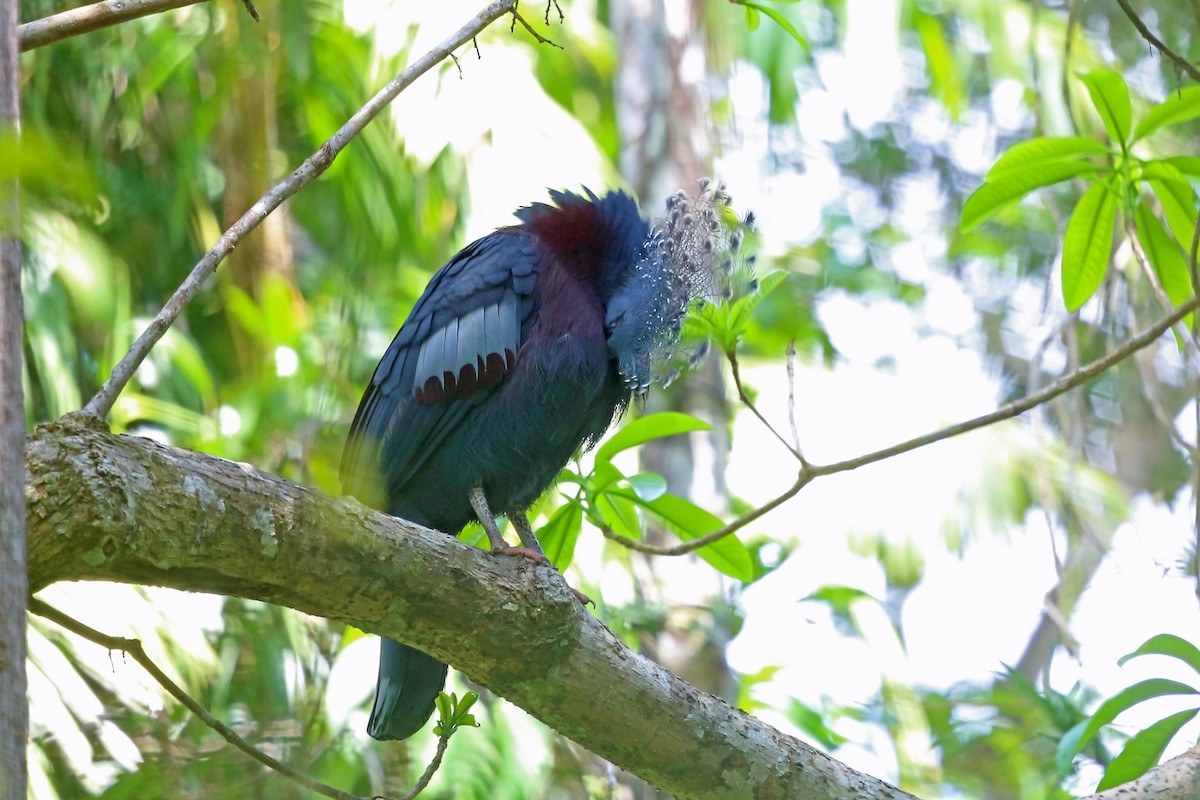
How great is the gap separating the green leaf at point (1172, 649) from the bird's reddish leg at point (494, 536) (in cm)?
137

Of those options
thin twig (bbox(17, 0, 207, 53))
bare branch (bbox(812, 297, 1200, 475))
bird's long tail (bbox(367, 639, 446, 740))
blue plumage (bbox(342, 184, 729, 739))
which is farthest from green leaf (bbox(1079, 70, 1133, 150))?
bird's long tail (bbox(367, 639, 446, 740))

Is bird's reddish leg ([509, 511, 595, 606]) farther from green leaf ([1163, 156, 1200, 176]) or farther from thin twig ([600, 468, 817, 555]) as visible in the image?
green leaf ([1163, 156, 1200, 176])

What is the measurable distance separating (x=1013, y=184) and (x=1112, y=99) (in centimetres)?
28

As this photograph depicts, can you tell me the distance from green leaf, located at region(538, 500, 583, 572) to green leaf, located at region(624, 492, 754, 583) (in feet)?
0.67

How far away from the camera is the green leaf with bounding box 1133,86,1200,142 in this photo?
256 centimetres

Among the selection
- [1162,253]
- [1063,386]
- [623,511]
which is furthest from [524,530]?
[1162,253]

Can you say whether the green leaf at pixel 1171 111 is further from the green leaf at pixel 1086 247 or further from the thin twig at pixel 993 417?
the thin twig at pixel 993 417

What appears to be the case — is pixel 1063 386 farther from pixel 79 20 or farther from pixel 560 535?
pixel 79 20

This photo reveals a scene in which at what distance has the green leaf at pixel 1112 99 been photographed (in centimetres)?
258

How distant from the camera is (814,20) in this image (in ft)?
25.5

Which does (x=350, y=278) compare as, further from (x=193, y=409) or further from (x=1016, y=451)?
(x=1016, y=451)

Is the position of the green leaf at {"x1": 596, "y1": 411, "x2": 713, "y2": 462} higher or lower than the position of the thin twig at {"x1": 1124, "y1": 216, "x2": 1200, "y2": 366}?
lower

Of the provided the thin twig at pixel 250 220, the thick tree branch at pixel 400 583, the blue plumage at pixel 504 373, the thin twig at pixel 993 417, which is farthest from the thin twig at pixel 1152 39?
the thick tree branch at pixel 400 583

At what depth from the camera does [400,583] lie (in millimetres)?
2037
